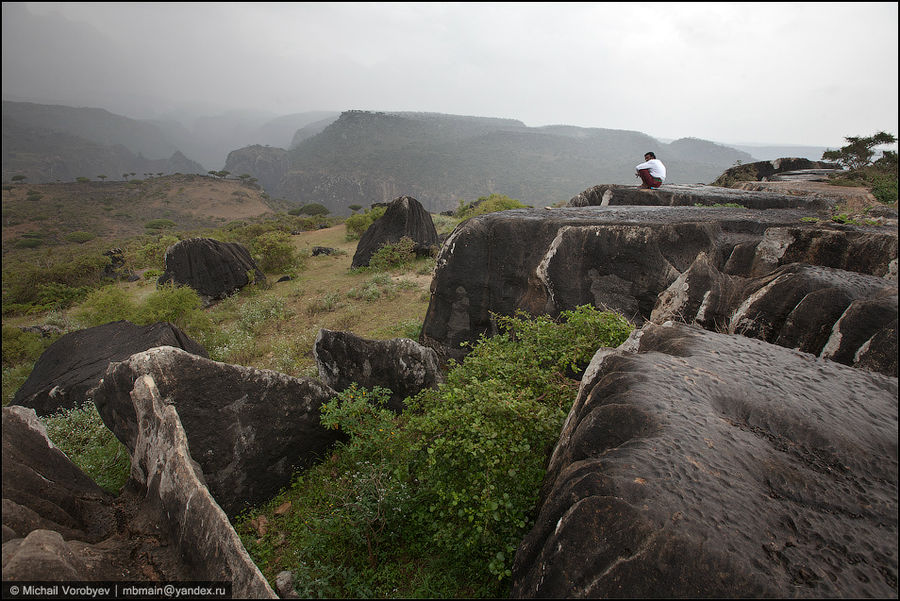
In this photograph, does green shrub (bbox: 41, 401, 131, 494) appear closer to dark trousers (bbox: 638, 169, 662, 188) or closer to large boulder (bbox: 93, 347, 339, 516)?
large boulder (bbox: 93, 347, 339, 516)

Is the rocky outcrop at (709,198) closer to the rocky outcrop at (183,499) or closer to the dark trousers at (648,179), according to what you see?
the dark trousers at (648,179)

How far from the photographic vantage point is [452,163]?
356ft

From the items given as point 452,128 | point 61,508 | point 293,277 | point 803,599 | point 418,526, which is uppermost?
point 452,128

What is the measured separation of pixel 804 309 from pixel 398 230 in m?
19.0

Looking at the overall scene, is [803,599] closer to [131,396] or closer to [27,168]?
[131,396]

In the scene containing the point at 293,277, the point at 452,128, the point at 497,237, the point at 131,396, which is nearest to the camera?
the point at 131,396

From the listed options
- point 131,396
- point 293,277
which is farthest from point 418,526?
point 293,277

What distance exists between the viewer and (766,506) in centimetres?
238

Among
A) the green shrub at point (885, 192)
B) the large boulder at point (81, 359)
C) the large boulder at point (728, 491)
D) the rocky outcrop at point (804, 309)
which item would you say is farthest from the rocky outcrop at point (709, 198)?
the large boulder at point (81, 359)

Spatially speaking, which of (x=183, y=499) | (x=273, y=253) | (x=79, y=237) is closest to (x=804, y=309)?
(x=183, y=499)

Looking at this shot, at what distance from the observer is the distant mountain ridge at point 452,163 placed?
96.3 metres

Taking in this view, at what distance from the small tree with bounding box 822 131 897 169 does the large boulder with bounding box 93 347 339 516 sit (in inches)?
1194

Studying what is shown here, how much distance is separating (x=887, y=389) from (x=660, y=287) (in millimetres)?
4392

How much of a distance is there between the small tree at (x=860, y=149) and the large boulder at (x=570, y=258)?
22.7m
